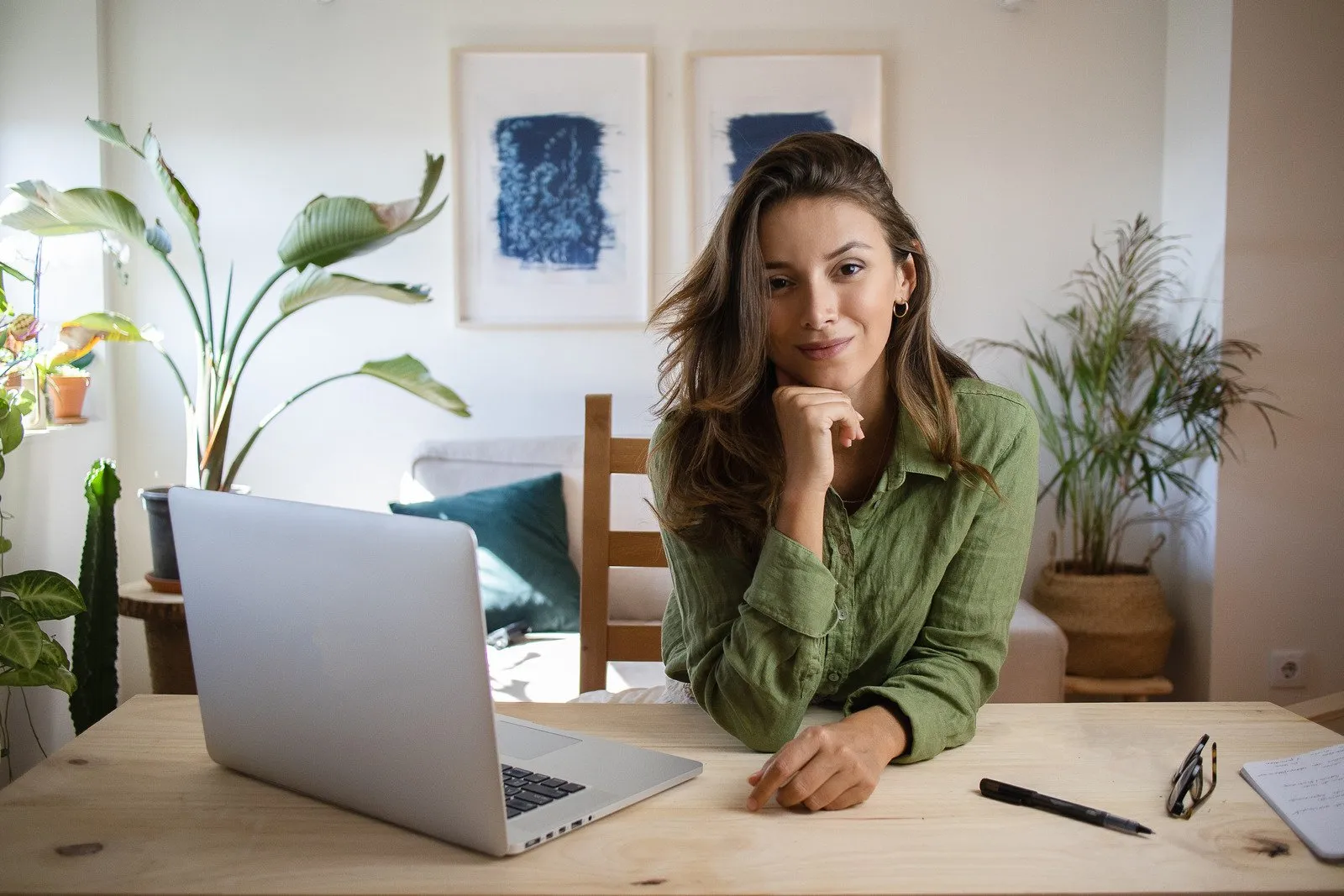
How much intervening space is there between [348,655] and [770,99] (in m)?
2.91

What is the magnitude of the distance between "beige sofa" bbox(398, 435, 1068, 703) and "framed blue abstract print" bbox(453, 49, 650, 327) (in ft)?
1.43

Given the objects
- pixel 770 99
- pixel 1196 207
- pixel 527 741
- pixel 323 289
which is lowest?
pixel 527 741

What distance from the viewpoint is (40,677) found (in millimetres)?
2094

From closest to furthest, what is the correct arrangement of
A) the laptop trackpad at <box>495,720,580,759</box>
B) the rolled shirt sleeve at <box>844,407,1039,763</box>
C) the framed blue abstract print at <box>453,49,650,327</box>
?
the laptop trackpad at <box>495,720,580,759</box>
the rolled shirt sleeve at <box>844,407,1039,763</box>
the framed blue abstract print at <box>453,49,650,327</box>

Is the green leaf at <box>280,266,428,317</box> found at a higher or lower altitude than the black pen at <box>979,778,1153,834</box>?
higher

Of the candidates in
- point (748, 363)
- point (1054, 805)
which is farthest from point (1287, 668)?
point (1054, 805)

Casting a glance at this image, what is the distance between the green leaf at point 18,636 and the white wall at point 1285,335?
2877 mm

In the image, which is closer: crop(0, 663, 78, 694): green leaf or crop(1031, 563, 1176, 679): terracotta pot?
crop(0, 663, 78, 694): green leaf

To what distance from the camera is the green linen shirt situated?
1.29 m

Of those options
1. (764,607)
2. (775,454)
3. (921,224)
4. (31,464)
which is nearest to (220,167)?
(31,464)

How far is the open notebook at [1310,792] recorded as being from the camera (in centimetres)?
94

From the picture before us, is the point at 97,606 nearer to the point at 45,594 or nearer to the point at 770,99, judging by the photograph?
the point at 45,594

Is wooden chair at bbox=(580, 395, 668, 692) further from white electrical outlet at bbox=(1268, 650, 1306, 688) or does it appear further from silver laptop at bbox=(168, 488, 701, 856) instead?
white electrical outlet at bbox=(1268, 650, 1306, 688)

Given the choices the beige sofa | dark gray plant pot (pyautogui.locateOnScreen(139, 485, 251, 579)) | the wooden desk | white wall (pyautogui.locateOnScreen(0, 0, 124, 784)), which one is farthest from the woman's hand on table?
white wall (pyautogui.locateOnScreen(0, 0, 124, 784))
